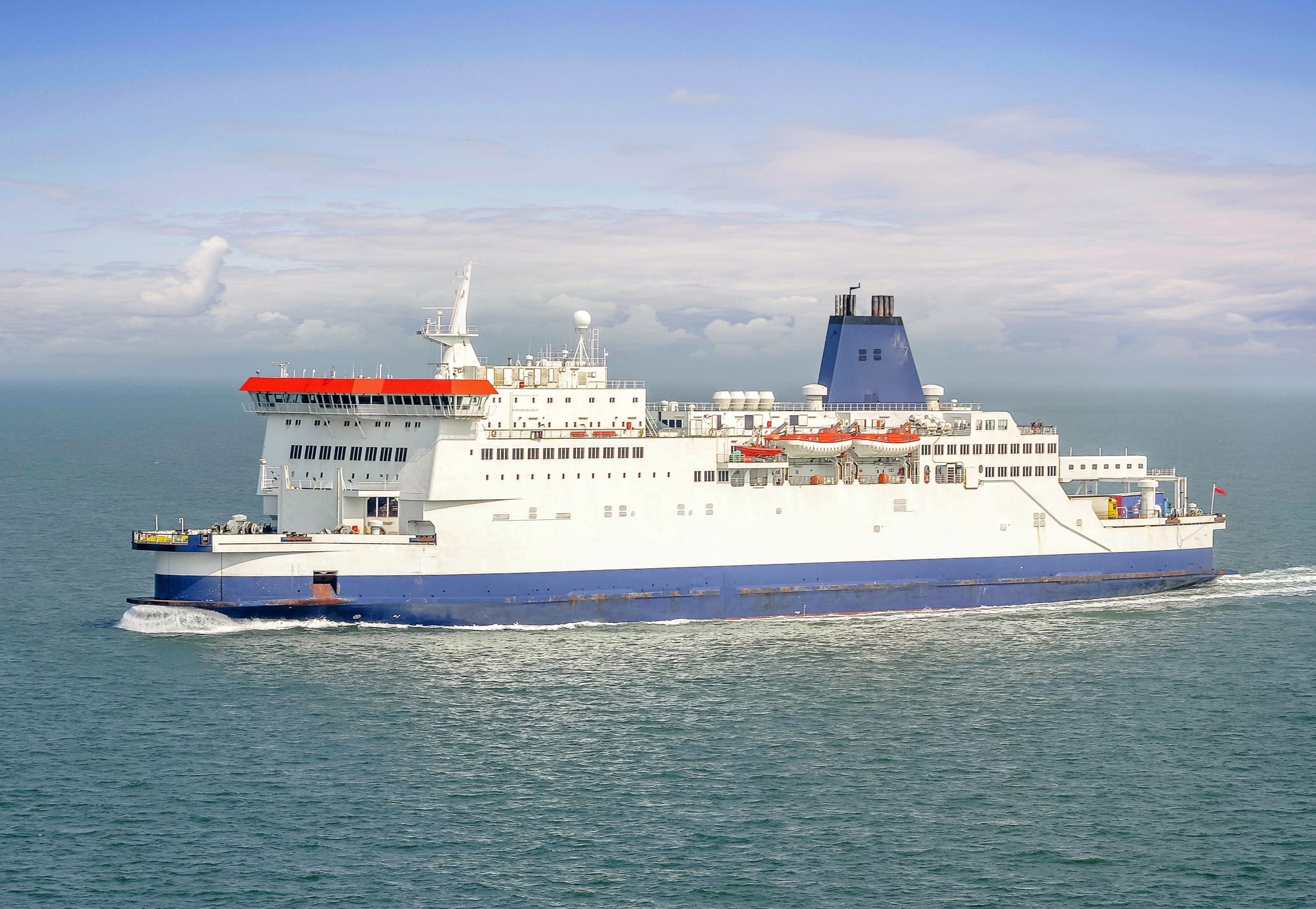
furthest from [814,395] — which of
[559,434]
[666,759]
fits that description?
[666,759]

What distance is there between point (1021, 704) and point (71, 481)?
2275 inches

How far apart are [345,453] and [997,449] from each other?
61.7 ft

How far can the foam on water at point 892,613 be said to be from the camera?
3083 centimetres

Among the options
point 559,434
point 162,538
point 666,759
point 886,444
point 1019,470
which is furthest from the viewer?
point 1019,470

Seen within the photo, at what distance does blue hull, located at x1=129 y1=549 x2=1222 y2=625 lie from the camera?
102 feet

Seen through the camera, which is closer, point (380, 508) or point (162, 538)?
point (162, 538)

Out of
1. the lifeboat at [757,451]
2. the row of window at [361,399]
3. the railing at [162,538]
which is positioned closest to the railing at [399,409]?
the row of window at [361,399]

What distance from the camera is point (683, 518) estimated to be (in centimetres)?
3397

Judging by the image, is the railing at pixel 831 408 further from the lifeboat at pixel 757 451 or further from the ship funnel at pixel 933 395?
the lifeboat at pixel 757 451

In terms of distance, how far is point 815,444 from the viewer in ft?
116

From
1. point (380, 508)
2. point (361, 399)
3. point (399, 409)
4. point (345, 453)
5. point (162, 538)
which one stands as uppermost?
point (361, 399)

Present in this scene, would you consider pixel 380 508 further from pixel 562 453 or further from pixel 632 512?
pixel 632 512

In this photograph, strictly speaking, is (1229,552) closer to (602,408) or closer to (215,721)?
(602,408)

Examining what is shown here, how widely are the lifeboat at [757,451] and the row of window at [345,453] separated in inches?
361
